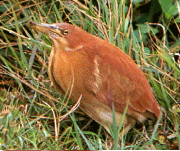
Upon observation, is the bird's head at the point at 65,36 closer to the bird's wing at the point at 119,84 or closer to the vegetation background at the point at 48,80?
the bird's wing at the point at 119,84

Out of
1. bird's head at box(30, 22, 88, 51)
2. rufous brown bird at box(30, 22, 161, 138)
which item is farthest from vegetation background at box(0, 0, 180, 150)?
bird's head at box(30, 22, 88, 51)

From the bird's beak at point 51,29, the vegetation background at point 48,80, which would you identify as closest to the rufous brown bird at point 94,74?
the bird's beak at point 51,29

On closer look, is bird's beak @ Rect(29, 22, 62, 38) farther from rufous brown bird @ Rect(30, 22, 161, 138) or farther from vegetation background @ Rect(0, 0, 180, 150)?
vegetation background @ Rect(0, 0, 180, 150)

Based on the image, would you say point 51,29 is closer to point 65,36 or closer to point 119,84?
point 65,36

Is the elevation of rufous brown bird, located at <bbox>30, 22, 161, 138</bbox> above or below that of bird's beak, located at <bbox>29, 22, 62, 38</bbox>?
below

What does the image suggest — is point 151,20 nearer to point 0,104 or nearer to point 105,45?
point 105,45

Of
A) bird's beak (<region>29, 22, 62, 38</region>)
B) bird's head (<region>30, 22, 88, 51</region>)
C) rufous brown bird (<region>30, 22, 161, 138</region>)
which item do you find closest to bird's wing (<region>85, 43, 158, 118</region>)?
rufous brown bird (<region>30, 22, 161, 138</region>)

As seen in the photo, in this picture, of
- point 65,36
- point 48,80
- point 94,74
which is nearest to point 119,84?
point 94,74
